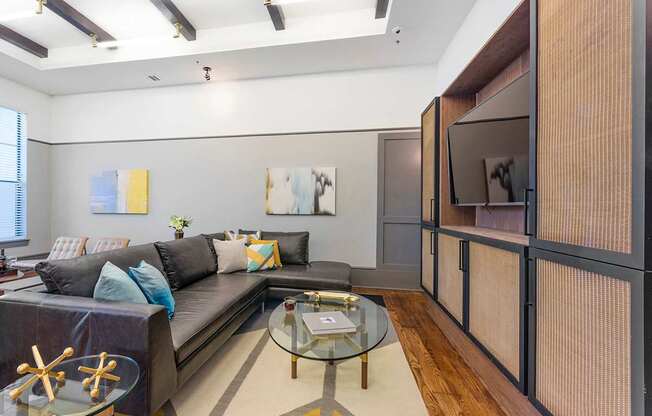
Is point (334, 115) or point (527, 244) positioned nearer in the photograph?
point (527, 244)

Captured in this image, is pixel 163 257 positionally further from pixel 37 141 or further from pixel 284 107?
pixel 37 141

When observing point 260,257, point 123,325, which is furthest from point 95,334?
point 260,257

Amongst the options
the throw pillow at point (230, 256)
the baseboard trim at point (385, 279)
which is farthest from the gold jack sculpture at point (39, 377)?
the baseboard trim at point (385, 279)

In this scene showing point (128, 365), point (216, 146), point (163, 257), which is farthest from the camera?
point (216, 146)

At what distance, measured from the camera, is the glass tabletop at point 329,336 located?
1552mm

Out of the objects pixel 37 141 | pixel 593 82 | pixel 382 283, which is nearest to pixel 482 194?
pixel 593 82

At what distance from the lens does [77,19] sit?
10.1ft

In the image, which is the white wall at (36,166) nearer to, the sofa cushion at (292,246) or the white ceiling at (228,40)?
the white ceiling at (228,40)

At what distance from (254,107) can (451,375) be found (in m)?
4.03

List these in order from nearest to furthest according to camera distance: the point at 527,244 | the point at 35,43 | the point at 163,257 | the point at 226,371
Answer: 1. the point at 527,244
2. the point at 226,371
3. the point at 163,257
4. the point at 35,43

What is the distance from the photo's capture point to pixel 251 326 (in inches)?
104

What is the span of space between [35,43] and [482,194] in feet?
19.2

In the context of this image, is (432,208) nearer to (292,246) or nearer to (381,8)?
(292,246)

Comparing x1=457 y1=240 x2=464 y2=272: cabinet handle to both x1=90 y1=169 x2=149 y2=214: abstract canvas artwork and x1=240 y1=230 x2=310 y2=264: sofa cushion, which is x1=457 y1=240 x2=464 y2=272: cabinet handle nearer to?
x1=240 y1=230 x2=310 y2=264: sofa cushion
